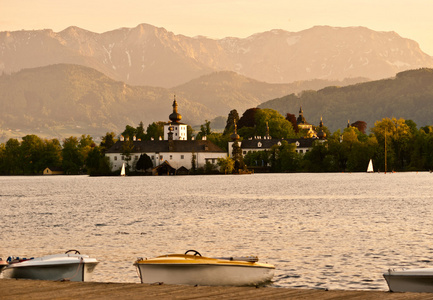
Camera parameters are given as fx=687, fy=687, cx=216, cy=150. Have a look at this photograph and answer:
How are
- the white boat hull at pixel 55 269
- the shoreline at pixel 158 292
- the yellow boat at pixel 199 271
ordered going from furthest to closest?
the white boat hull at pixel 55 269
the yellow boat at pixel 199 271
the shoreline at pixel 158 292

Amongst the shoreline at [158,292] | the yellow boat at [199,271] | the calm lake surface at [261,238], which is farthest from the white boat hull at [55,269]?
the calm lake surface at [261,238]

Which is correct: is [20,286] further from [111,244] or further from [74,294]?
[111,244]

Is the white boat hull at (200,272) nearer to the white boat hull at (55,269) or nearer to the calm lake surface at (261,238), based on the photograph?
the white boat hull at (55,269)

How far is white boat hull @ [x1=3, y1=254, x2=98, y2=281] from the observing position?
A: 2394 centimetres

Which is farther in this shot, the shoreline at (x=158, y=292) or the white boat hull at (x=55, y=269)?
the white boat hull at (x=55, y=269)

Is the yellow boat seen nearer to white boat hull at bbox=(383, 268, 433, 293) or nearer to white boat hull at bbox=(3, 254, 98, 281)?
white boat hull at bbox=(3, 254, 98, 281)

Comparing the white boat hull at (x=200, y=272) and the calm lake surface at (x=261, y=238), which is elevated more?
the white boat hull at (x=200, y=272)

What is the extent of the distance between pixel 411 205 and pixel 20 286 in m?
65.3

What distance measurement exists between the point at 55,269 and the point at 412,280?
12.0 m

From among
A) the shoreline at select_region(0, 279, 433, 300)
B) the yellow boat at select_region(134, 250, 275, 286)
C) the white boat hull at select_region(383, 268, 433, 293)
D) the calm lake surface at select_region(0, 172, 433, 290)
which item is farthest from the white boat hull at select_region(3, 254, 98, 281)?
the white boat hull at select_region(383, 268, 433, 293)

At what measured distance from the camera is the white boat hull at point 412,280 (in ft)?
69.1

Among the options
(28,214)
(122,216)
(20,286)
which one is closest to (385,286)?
(20,286)

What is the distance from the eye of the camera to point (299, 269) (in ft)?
101

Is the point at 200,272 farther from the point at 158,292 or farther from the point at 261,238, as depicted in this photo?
the point at 261,238
